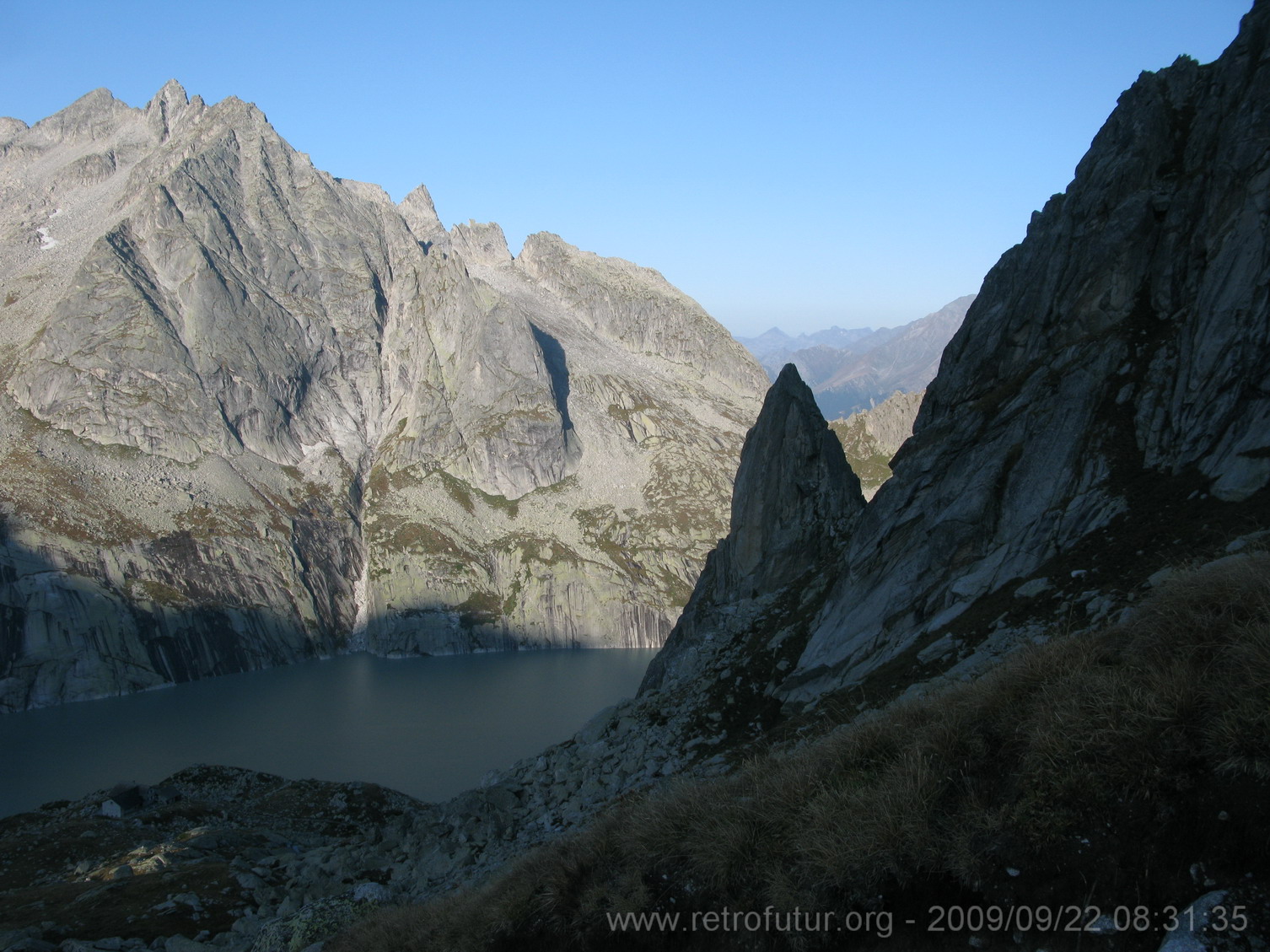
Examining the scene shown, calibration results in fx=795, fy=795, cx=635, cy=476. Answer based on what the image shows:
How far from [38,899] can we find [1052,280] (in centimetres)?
4081

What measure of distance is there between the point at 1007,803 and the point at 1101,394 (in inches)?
748

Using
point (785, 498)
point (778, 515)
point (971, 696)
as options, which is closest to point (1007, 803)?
point (971, 696)

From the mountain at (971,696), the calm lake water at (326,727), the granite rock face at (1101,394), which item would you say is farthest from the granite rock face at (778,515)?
the calm lake water at (326,727)

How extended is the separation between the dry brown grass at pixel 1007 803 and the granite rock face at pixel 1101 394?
975 cm

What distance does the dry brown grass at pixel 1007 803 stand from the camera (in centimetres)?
700

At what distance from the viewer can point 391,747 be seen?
88.8m

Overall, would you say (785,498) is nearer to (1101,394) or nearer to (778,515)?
(778,515)

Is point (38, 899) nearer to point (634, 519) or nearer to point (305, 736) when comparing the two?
point (305, 736)

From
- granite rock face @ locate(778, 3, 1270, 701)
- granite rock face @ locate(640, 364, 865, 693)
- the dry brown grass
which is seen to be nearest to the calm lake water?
granite rock face @ locate(640, 364, 865, 693)

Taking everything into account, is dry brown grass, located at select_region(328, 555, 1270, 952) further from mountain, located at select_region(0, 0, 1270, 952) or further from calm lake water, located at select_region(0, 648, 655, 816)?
calm lake water, located at select_region(0, 648, 655, 816)

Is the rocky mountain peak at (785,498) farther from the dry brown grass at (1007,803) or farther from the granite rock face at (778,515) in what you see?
the dry brown grass at (1007,803)

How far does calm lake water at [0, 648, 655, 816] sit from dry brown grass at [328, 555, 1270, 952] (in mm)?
67399

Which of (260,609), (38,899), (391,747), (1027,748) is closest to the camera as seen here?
(1027,748)

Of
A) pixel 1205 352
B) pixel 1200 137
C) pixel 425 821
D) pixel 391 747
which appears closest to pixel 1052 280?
pixel 1200 137
